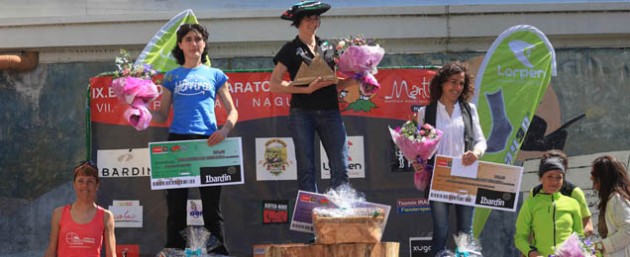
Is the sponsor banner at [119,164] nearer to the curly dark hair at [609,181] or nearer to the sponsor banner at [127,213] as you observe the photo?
the sponsor banner at [127,213]

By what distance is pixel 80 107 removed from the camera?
26.2ft

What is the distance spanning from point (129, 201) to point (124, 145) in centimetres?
48

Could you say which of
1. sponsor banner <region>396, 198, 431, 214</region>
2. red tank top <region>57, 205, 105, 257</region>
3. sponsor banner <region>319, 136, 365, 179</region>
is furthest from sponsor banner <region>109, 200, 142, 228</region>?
sponsor banner <region>396, 198, 431, 214</region>

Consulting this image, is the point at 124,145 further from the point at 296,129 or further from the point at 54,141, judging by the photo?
the point at 296,129

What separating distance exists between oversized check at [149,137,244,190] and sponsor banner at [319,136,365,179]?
1.78 metres

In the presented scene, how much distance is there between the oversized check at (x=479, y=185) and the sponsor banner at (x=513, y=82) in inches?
71.3

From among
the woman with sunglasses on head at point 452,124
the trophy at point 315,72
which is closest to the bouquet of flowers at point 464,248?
the woman with sunglasses on head at point 452,124

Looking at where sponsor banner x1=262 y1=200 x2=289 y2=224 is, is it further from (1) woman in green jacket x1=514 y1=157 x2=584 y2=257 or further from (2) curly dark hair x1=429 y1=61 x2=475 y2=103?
(1) woman in green jacket x1=514 y1=157 x2=584 y2=257

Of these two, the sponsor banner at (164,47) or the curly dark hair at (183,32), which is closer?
the curly dark hair at (183,32)

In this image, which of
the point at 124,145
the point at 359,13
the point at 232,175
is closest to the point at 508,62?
the point at 359,13

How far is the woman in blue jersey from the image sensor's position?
5480mm

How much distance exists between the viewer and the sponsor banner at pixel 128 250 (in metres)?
7.18

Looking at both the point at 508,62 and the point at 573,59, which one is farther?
the point at 573,59

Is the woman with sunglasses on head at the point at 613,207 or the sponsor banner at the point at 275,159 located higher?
the sponsor banner at the point at 275,159
